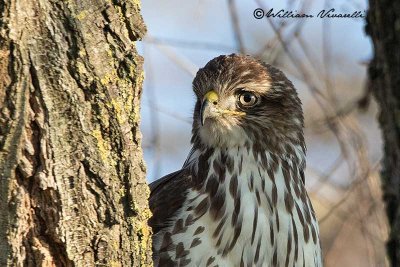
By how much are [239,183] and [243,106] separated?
422 mm

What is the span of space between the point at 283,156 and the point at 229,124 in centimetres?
37

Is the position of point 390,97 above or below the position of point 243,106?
below

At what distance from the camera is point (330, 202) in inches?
256

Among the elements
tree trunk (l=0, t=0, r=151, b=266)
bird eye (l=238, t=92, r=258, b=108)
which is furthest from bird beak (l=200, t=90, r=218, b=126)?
tree trunk (l=0, t=0, r=151, b=266)

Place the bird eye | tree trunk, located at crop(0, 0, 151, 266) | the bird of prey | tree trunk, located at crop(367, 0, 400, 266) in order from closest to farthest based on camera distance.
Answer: tree trunk, located at crop(0, 0, 151, 266) → tree trunk, located at crop(367, 0, 400, 266) → the bird of prey → the bird eye

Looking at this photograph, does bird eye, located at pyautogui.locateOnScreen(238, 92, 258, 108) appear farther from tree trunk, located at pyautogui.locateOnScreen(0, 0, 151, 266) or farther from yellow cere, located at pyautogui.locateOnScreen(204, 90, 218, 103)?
tree trunk, located at pyautogui.locateOnScreen(0, 0, 151, 266)

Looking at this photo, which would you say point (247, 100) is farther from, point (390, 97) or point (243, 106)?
point (390, 97)

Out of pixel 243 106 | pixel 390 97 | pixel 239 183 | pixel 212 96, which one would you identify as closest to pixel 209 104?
pixel 212 96

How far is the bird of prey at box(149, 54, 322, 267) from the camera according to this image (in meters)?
3.95

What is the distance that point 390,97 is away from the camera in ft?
12.5

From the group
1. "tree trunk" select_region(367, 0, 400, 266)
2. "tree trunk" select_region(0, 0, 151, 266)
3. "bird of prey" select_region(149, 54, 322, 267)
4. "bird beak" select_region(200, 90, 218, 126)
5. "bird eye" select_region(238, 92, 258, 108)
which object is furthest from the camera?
"bird eye" select_region(238, 92, 258, 108)

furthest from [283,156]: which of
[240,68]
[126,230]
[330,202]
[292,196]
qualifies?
[330,202]

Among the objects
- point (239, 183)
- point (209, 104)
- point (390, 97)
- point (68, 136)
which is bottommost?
point (68, 136)

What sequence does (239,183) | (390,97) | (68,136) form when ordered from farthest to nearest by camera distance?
(239,183), (390,97), (68,136)
